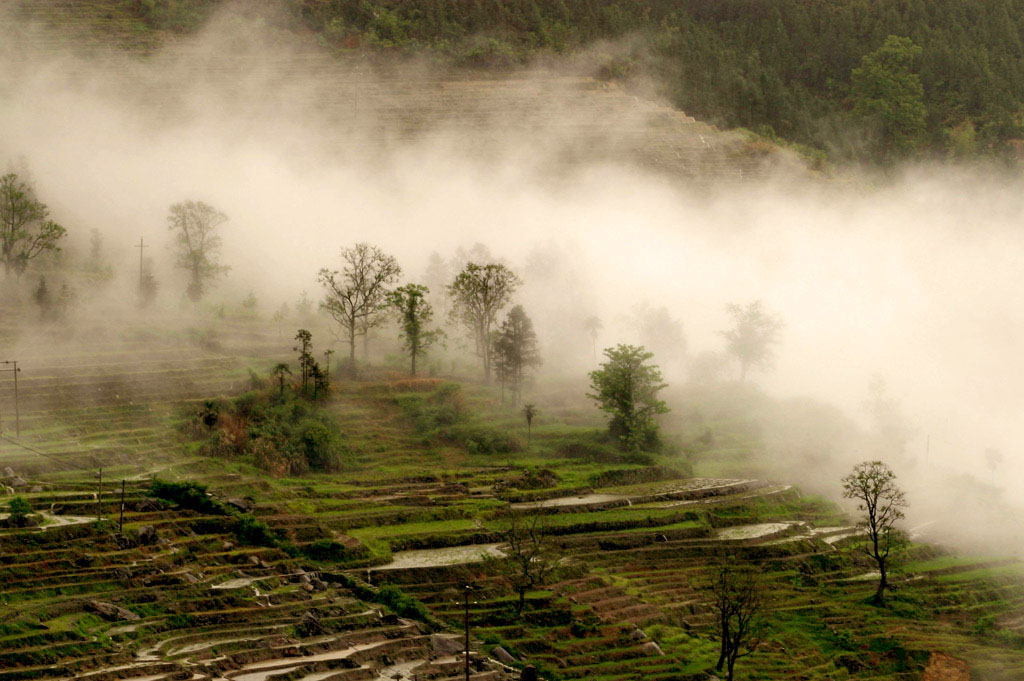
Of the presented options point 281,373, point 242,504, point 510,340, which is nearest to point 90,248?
point 281,373

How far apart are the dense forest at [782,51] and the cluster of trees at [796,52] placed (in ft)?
0.56

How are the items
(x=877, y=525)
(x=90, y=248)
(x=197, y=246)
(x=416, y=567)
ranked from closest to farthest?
(x=416, y=567), (x=877, y=525), (x=197, y=246), (x=90, y=248)

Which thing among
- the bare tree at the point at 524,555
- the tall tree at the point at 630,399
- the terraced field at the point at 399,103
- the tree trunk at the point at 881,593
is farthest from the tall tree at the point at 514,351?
the terraced field at the point at 399,103

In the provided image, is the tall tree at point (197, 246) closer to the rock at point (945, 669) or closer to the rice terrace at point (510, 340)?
the rice terrace at point (510, 340)

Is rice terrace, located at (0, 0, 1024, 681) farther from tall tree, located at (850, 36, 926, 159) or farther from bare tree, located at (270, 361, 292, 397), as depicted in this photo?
bare tree, located at (270, 361, 292, 397)

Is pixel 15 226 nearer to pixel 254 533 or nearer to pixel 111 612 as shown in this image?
pixel 254 533

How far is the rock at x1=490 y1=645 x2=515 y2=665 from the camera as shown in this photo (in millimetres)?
39531

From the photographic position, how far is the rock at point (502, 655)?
3953 centimetres

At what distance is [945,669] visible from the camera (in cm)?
4366

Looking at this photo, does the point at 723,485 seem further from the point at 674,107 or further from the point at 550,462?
the point at 674,107

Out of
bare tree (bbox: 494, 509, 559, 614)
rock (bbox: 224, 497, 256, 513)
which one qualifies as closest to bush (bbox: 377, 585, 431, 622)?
bare tree (bbox: 494, 509, 559, 614)

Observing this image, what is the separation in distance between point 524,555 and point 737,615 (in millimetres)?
7967

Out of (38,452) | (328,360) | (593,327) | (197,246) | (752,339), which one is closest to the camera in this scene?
(38,452)

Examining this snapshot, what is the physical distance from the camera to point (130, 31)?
124812 mm
